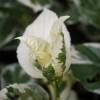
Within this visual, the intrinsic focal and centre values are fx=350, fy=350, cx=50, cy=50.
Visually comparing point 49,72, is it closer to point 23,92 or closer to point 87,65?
point 23,92

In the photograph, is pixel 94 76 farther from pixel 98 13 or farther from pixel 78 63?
pixel 98 13

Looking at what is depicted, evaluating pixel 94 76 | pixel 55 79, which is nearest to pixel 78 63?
pixel 94 76

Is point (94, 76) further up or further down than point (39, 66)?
further down

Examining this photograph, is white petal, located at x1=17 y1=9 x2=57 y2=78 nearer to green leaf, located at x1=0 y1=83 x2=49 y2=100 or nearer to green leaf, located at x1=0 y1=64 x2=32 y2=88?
green leaf, located at x1=0 y1=83 x2=49 y2=100

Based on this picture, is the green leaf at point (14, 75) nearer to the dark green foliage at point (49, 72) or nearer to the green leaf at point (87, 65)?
the green leaf at point (87, 65)

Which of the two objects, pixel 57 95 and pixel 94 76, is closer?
pixel 57 95

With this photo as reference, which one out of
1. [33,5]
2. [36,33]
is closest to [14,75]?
[33,5]

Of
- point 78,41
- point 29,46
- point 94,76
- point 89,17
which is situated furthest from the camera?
point 78,41
